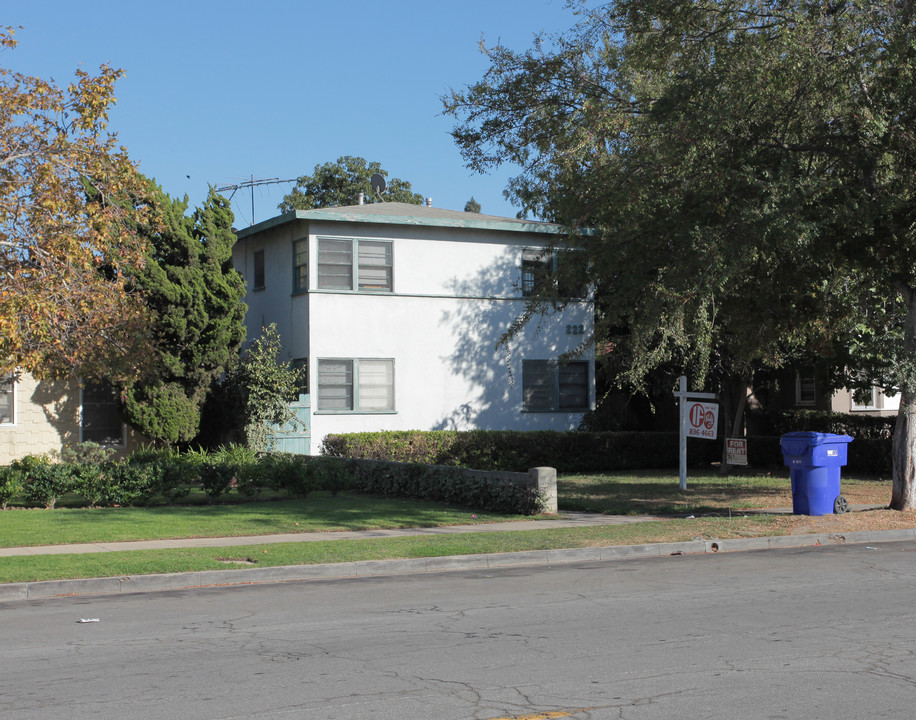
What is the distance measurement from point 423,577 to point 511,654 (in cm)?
436

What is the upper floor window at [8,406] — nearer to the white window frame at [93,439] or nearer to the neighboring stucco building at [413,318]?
the white window frame at [93,439]

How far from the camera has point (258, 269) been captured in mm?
27469

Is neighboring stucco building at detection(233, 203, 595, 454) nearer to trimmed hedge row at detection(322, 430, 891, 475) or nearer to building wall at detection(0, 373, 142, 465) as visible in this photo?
trimmed hedge row at detection(322, 430, 891, 475)

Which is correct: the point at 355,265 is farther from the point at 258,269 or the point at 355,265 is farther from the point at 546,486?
the point at 546,486

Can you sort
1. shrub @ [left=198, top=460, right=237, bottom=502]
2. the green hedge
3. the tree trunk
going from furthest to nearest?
the green hedge, shrub @ [left=198, top=460, right=237, bottom=502], the tree trunk

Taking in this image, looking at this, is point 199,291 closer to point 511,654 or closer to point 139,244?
point 139,244

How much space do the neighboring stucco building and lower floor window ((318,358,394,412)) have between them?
1.1 inches

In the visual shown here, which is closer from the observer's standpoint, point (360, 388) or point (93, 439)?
point (93, 439)

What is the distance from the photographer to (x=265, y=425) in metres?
24.0

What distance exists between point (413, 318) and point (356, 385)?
96.3 inches

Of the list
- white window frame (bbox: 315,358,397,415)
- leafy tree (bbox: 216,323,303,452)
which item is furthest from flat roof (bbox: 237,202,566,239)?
white window frame (bbox: 315,358,397,415)

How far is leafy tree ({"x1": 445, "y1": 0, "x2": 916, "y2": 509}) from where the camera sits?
14.4m

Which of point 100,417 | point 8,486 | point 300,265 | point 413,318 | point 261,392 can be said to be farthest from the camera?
point 413,318

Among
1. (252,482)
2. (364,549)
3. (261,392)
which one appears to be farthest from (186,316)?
(364,549)
